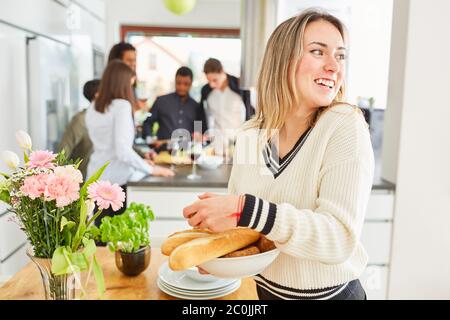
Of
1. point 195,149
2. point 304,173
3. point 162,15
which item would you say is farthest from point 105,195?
point 162,15

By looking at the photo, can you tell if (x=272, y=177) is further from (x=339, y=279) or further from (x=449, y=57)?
(x=449, y=57)

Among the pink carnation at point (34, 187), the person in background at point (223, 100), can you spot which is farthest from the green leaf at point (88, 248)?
the person in background at point (223, 100)

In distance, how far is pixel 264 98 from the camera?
874 mm

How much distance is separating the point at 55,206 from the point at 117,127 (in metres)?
1.41

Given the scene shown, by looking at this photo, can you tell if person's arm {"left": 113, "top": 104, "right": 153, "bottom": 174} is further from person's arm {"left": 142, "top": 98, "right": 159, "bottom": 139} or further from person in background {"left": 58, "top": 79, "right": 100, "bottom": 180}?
person's arm {"left": 142, "top": 98, "right": 159, "bottom": 139}

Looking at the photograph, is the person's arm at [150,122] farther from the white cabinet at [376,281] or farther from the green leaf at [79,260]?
the green leaf at [79,260]

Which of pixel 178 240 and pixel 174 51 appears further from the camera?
pixel 174 51

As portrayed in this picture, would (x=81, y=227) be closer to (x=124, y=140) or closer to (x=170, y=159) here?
(x=124, y=140)

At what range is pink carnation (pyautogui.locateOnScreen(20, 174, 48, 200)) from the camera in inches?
27.0

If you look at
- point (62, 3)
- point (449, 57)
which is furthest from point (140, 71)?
point (449, 57)

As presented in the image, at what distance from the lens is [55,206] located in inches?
28.5
